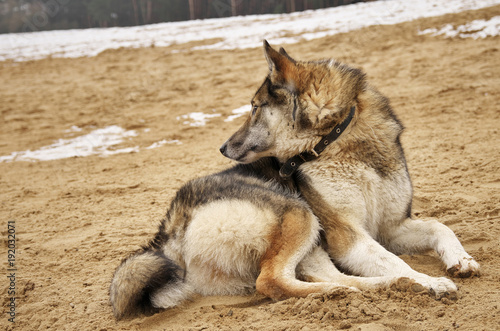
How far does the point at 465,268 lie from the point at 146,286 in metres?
2.15

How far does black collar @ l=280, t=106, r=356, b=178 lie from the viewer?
3443 mm

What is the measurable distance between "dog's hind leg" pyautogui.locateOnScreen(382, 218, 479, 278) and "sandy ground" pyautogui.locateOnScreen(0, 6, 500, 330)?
0.32ft

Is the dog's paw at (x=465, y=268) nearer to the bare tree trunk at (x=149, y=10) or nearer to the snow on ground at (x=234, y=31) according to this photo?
the snow on ground at (x=234, y=31)

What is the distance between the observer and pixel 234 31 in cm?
1808

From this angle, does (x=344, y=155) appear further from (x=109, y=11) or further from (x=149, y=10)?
(x=109, y=11)

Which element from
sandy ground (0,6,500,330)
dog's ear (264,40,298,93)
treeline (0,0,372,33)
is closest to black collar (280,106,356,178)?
dog's ear (264,40,298,93)

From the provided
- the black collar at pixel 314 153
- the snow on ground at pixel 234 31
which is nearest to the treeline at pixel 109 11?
the snow on ground at pixel 234 31

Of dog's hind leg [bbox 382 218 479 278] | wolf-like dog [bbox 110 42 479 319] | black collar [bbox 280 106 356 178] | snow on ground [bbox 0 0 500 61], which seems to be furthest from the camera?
snow on ground [bbox 0 0 500 61]

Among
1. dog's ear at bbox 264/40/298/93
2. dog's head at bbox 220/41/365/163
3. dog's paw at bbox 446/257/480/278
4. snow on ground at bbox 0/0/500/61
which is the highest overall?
snow on ground at bbox 0/0/500/61

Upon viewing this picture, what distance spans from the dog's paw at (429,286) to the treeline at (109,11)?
2013 centimetres

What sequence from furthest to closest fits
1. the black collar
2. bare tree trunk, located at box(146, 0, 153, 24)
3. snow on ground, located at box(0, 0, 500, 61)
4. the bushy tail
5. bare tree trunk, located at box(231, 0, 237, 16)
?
1. bare tree trunk, located at box(146, 0, 153, 24)
2. bare tree trunk, located at box(231, 0, 237, 16)
3. snow on ground, located at box(0, 0, 500, 61)
4. the black collar
5. the bushy tail

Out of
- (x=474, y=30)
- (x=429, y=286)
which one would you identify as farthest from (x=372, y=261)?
(x=474, y=30)

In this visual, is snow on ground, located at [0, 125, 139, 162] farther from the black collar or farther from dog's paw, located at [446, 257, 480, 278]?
dog's paw, located at [446, 257, 480, 278]

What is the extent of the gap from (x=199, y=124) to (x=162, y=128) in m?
0.91
